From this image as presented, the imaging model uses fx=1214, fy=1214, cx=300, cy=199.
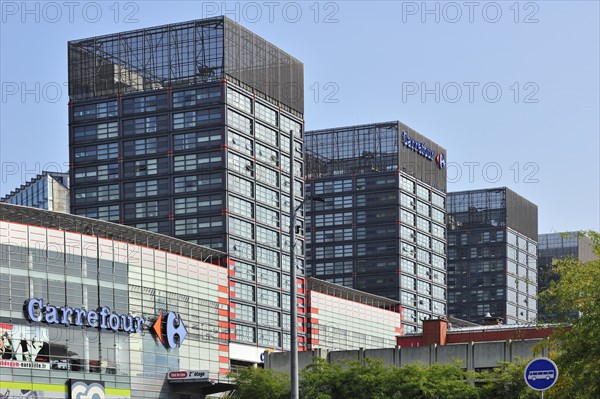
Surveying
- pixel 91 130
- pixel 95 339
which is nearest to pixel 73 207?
pixel 91 130

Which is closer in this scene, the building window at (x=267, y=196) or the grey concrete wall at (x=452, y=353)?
the grey concrete wall at (x=452, y=353)

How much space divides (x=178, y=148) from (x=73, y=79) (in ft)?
60.5

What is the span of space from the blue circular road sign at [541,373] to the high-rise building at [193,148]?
4587 inches

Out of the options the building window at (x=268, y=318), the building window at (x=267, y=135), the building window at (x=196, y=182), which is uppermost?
the building window at (x=267, y=135)

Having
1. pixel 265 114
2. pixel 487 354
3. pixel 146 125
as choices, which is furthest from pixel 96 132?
pixel 487 354

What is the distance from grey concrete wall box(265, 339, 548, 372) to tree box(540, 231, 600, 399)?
1284 inches

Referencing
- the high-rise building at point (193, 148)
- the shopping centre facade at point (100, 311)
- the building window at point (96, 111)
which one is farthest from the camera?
the building window at point (96, 111)

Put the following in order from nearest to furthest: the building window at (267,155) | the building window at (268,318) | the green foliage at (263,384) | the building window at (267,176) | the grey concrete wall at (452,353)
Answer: the grey concrete wall at (452,353)
the green foliage at (263,384)
the building window at (268,318)
the building window at (267,176)
the building window at (267,155)

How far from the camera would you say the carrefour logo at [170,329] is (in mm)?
123438

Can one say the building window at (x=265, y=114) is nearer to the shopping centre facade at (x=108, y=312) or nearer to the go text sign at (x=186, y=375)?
the shopping centre facade at (x=108, y=312)

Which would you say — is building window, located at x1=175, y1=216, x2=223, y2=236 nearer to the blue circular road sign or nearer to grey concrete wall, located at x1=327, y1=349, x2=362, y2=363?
grey concrete wall, located at x1=327, y1=349, x2=362, y2=363

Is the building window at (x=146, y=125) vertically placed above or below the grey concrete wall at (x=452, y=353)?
above

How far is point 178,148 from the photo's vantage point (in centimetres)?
15338

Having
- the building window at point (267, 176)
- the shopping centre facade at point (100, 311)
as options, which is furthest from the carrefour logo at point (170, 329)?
the building window at point (267, 176)
